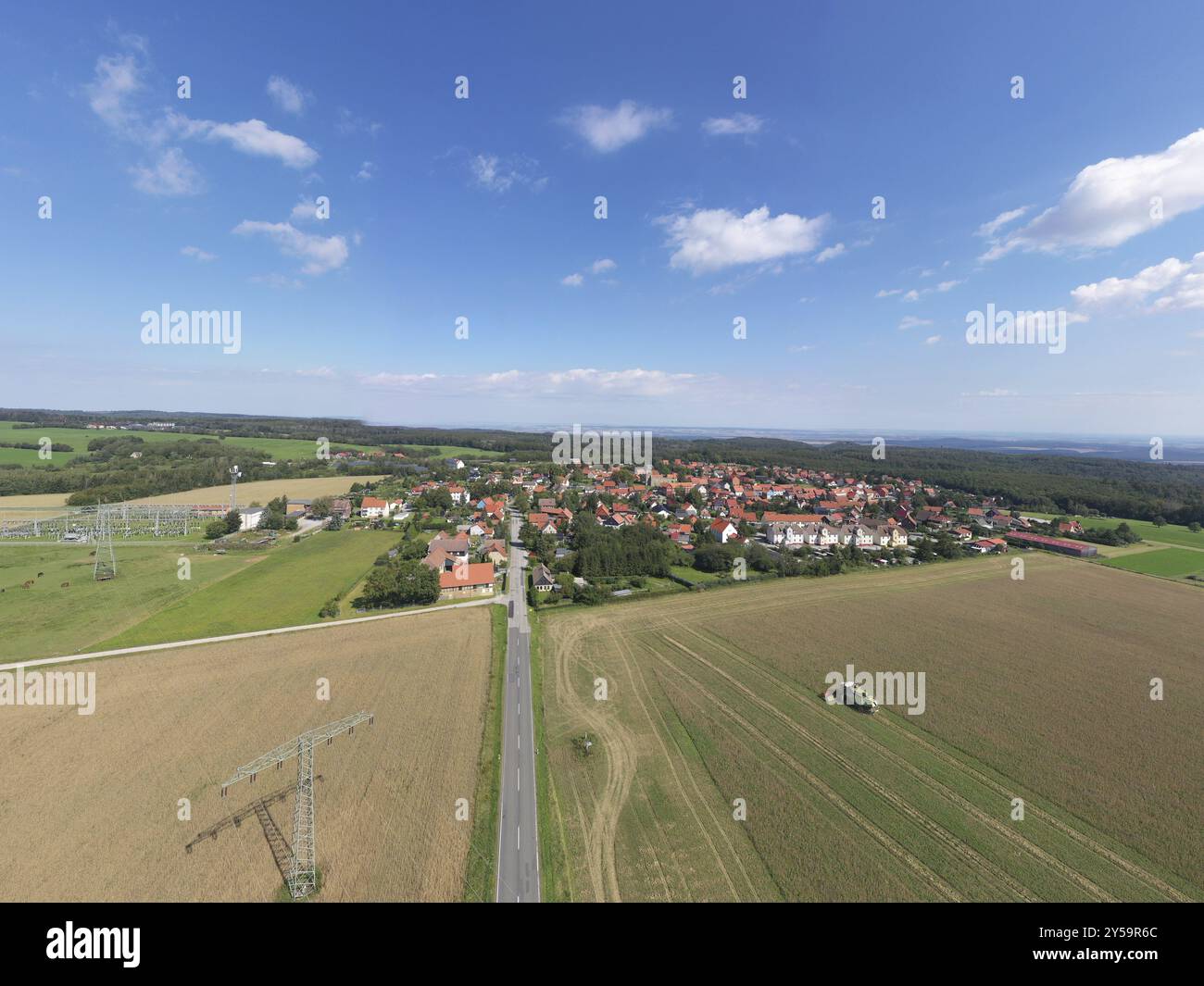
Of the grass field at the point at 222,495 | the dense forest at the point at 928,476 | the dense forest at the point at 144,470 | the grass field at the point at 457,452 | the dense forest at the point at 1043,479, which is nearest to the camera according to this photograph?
the grass field at the point at 222,495

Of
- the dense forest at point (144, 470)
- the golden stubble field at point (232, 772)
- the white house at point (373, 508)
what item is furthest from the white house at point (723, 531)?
the dense forest at point (144, 470)

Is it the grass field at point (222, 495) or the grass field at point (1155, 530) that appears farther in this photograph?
the grass field at point (1155, 530)

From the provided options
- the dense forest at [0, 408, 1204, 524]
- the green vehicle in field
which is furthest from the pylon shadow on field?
the dense forest at [0, 408, 1204, 524]

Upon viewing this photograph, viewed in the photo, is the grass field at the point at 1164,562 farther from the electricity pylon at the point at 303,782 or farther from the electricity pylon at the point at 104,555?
the electricity pylon at the point at 104,555

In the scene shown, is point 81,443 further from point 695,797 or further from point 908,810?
point 908,810

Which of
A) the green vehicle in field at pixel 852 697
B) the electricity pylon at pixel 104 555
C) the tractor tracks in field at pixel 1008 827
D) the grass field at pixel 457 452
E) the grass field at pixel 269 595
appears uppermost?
the grass field at pixel 457 452

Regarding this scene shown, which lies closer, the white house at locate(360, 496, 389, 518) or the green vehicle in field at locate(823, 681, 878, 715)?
the green vehicle in field at locate(823, 681, 878, 715)

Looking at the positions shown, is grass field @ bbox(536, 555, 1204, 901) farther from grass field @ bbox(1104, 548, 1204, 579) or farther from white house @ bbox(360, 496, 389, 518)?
white house @ bbox(360, 496, 389, 518)

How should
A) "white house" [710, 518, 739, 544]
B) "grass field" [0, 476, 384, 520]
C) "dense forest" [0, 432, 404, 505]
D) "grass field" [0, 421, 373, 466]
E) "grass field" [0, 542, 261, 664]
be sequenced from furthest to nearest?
"grass field" [0, 421, 373, 466], "dense forest" [0, 432, 404, 505], "grass field" [0, 476, 384, 520], "white house" [710, 518, 739, 544], "grass field" [0, 542, 261, 664]
